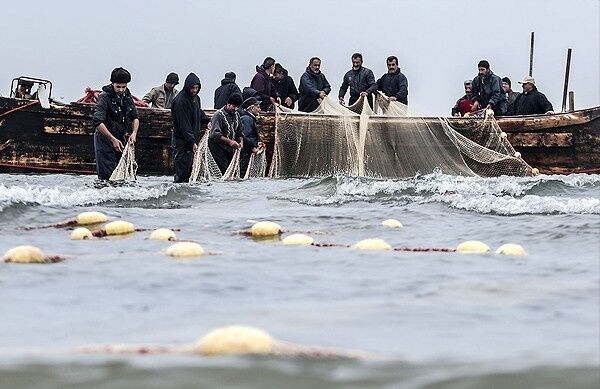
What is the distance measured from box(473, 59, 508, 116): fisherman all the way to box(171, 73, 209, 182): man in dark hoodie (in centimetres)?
508

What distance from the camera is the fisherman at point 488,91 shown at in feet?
47.5

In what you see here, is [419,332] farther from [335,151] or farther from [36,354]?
[335,151]

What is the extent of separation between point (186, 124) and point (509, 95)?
7.70 meters

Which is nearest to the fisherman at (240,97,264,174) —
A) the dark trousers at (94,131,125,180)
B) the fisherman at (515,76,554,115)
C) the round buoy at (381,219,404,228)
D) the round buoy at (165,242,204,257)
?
the dark trousers at (94,131,125,180)

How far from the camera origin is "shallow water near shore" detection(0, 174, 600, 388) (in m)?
2.10

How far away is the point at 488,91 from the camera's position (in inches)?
583

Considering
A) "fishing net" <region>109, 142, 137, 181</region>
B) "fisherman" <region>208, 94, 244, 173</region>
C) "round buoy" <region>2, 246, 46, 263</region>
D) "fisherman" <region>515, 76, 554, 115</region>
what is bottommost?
"round buoy" <region>2, 246, 46, 263</region>

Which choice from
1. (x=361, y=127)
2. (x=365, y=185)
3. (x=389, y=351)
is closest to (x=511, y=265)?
(x=389, y=351)

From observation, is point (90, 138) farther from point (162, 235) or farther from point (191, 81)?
point (162, 235)

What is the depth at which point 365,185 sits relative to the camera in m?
10.4

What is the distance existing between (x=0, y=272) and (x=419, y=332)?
204cm

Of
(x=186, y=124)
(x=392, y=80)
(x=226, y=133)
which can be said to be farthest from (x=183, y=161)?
(x=392, y=80)

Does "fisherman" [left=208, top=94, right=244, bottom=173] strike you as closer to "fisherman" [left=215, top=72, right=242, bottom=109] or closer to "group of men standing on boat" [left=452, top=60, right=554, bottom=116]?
"fisherman" [left=215, top=72, right=242, bottom=109]

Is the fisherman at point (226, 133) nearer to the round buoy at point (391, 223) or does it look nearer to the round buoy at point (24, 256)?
the round buoy at point (391, 223)
